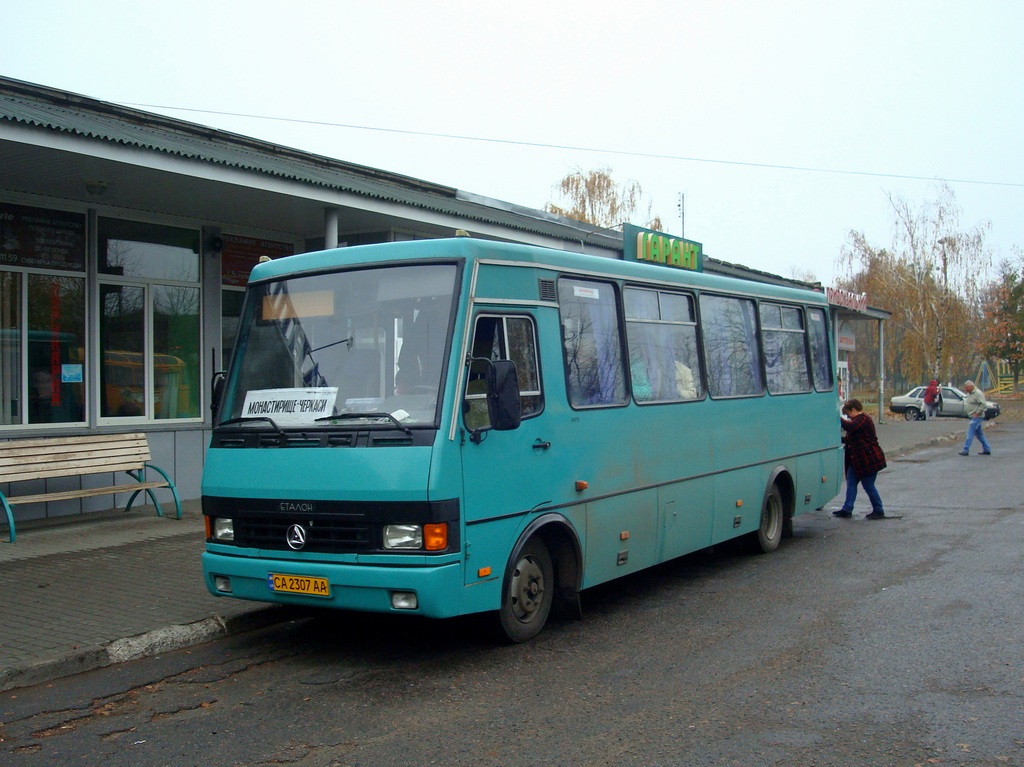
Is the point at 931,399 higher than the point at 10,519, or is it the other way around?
the point at 931,399

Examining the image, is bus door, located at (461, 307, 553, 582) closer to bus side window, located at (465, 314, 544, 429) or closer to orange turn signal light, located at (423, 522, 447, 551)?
bus side window, located at (465, 314, 544, 429)

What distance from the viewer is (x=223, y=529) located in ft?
22.5

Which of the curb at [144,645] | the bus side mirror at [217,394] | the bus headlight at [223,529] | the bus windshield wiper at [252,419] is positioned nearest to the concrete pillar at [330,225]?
the bus side mirror at [217,394]

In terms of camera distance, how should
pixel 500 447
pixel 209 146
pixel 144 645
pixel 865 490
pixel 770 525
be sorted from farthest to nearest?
1. pixel 865 490
2. pixel 209 146
3. pixel 770 525
4. pixel 144 645
5. pixel 500 447

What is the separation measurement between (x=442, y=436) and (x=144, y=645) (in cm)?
270

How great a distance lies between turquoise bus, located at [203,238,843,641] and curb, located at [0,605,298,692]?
596 mm

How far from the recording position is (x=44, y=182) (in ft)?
38.3

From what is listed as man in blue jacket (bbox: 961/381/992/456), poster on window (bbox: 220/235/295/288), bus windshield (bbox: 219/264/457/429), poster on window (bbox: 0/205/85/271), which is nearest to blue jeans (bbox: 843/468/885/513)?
bus windshield (bbox: 219/264/457/429)

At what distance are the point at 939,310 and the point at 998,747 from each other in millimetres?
57694

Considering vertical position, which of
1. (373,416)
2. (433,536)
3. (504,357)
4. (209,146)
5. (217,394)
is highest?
(209,146)

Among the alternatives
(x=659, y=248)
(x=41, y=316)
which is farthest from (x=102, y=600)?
(x=659, y=248)

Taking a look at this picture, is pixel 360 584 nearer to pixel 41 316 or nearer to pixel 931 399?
pixel 41 316

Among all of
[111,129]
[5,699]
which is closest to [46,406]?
[111,129]

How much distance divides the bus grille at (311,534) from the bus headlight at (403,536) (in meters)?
0.12
